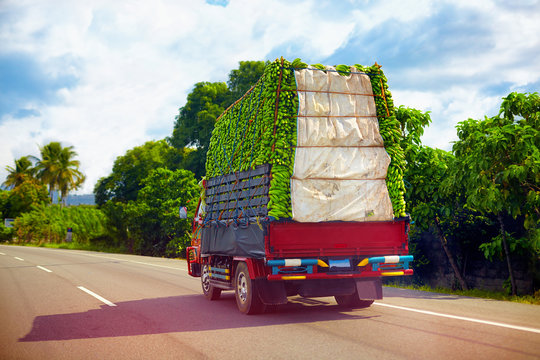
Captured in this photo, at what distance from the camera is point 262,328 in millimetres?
7242

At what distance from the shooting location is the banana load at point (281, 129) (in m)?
7.94

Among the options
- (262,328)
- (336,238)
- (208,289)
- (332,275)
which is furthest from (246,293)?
(208,289)

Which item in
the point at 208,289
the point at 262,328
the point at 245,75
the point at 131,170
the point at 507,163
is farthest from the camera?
the point at 131,170

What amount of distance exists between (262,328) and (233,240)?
2.14m

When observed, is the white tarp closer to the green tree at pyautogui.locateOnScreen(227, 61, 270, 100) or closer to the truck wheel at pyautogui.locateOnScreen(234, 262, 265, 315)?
the truck wheel at pyautogui.locateOnScreen(234, 262, 265, 315)

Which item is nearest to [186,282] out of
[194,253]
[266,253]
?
[194,253]

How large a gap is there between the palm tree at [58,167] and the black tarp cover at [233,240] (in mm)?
62522

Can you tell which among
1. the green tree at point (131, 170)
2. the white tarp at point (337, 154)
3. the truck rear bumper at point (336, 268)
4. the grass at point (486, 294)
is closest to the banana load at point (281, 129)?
the white tarp at point (337, 154)

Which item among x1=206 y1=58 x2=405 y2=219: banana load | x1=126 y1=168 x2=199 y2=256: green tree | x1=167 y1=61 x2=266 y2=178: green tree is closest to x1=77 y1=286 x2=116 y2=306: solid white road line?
x1=206 y1=58 x2=405 y2=219: banana load

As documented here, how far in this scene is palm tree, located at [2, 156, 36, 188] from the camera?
7431 centimetres

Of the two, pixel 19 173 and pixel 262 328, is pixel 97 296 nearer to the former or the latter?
pixel 262 328

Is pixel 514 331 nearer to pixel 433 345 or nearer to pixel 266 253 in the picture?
pixel 433 345

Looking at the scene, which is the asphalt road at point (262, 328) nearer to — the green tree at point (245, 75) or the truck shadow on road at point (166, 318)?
the truck shadow on road at point (166, 318)

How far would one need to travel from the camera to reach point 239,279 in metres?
8.79
